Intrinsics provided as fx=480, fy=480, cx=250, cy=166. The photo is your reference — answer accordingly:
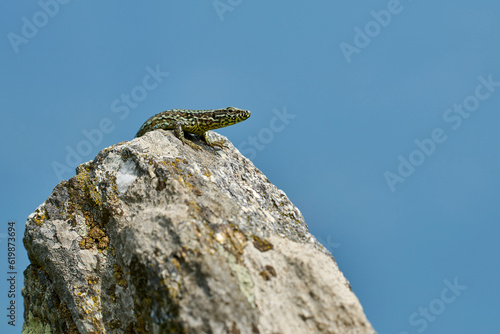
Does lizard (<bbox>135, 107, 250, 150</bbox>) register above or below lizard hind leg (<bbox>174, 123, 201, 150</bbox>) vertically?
above

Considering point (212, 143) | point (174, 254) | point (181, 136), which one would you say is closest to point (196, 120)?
point (212, 143)

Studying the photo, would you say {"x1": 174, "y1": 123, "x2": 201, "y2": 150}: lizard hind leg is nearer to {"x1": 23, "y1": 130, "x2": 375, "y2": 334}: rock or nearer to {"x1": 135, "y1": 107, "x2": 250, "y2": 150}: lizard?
{"x1": 135, "y1": 107, "x2": 250, "y2": 150}: lizard

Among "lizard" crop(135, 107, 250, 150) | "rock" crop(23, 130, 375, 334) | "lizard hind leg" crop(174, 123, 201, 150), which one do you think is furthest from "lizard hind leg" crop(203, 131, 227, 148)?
"lizard hind leg" crop(174, 123, 201, 150)

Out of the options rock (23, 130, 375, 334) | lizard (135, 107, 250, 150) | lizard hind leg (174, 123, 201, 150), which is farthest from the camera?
lizard (135, 107, 250, 150)

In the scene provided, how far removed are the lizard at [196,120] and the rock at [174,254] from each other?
1.47 feet

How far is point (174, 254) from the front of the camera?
5012mm

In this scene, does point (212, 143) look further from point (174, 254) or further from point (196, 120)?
point (174, 254)

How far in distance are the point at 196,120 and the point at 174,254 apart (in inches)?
140

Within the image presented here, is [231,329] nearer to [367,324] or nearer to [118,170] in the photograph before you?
[367,324]

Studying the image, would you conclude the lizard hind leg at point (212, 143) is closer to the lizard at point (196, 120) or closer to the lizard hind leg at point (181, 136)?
the lizard at point (196, 120)

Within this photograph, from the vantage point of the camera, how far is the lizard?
801 centimetres

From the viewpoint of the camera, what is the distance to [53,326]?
6602 millimetres

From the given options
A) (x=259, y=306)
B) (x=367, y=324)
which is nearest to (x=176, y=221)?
(x=259, y=306)

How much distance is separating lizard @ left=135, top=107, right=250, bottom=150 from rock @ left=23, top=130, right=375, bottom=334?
1.47 ft
